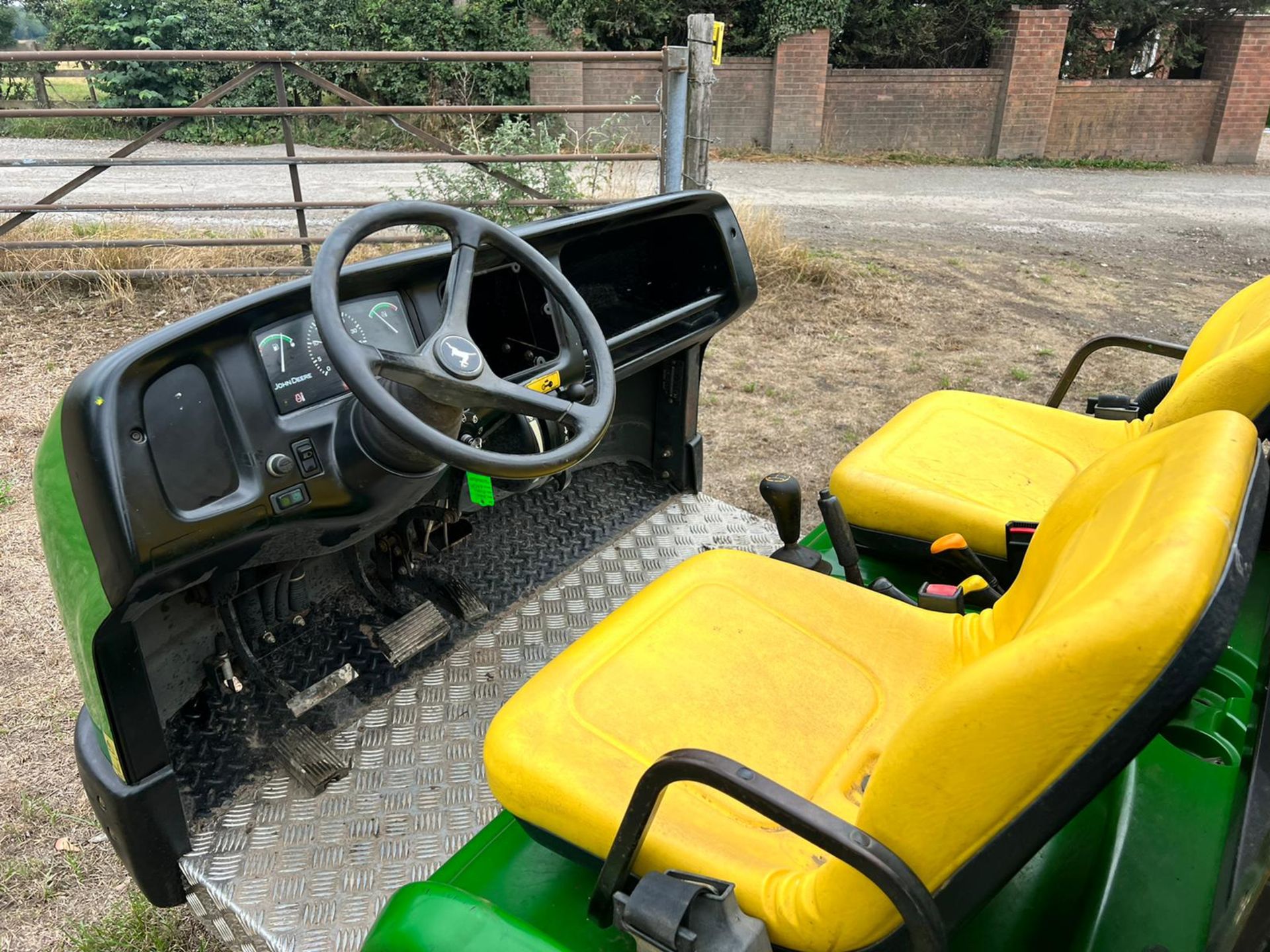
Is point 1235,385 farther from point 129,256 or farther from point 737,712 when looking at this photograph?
point 129,256

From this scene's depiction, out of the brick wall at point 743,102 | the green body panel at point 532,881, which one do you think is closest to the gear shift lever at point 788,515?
the green body panel at point 532,881

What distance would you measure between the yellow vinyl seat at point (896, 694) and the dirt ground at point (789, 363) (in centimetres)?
118

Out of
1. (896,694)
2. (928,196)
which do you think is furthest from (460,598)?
(928,196)

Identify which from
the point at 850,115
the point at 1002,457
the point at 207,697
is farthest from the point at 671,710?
the point at 850,115

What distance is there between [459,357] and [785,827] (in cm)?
94

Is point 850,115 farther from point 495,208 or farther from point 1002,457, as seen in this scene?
point 1002,457

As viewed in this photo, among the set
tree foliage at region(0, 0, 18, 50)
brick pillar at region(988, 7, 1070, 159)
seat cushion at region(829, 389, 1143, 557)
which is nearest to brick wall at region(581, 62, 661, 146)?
brick pillar at region(988, 7, 1070, 159)

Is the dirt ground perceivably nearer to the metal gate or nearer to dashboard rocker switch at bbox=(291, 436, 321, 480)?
the metal gate

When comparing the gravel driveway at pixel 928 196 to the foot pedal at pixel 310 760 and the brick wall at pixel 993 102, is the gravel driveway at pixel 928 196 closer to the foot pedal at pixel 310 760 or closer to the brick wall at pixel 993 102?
the brick wall at pixel 993 102

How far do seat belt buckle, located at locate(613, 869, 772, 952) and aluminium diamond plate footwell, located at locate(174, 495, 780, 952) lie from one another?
84cm

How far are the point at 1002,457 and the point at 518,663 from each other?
1.39m

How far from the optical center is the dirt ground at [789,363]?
2.24 m

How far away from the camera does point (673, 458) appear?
3154 millimetres

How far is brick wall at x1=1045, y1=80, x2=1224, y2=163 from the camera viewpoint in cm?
1357
